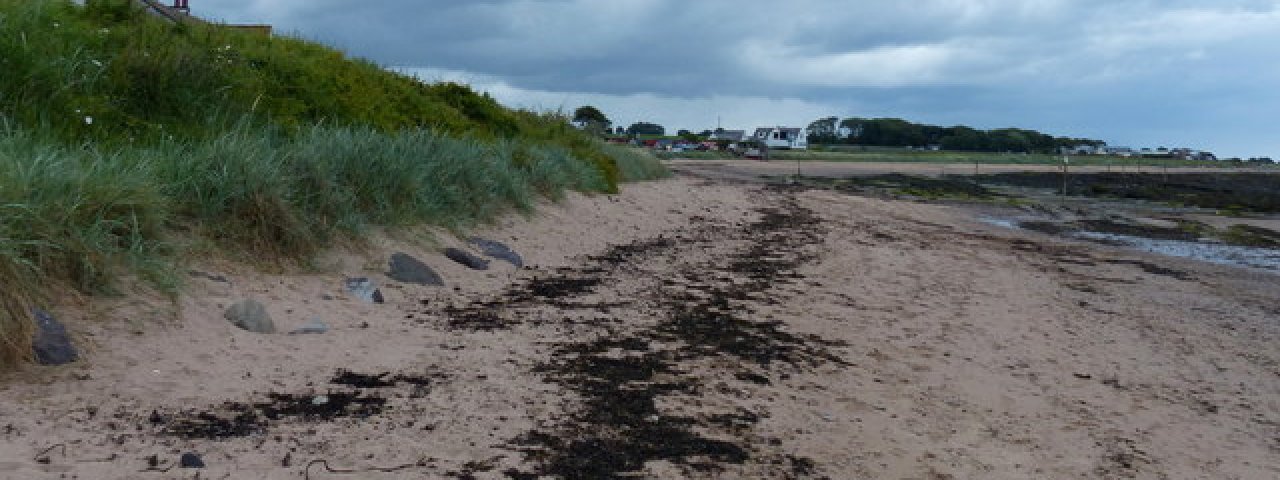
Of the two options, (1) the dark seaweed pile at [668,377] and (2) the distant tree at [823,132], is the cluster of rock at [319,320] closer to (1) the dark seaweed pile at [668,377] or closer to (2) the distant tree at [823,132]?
(1) the dark seaweed pile at [668,377]

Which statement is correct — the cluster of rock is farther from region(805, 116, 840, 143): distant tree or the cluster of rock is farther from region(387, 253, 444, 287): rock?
region(805, 116, 840, 143): distant tree

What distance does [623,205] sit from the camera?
1529 cm

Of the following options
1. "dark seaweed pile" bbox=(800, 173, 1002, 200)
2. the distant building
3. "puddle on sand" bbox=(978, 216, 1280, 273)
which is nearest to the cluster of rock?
"puddle on sand" bbox=(978, 216, 1280, 273)

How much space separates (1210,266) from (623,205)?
31.5 feet

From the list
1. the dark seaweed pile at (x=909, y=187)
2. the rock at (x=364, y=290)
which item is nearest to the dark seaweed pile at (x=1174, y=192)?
the dark seaweed pile at (x=909, y=187)

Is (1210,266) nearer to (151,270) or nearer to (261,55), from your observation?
(261,55)

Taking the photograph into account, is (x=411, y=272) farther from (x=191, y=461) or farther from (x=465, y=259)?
(x=191, y=461)

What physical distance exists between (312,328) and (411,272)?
184cm

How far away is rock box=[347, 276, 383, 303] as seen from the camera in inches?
263

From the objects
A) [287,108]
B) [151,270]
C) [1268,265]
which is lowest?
[1268,265]

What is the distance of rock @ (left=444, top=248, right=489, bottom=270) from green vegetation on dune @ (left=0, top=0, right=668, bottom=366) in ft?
1.72

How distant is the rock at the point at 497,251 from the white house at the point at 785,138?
259ft

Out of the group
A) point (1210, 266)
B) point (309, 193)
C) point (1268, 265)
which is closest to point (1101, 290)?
point (1210, 266)

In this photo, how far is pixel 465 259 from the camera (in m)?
8.52
